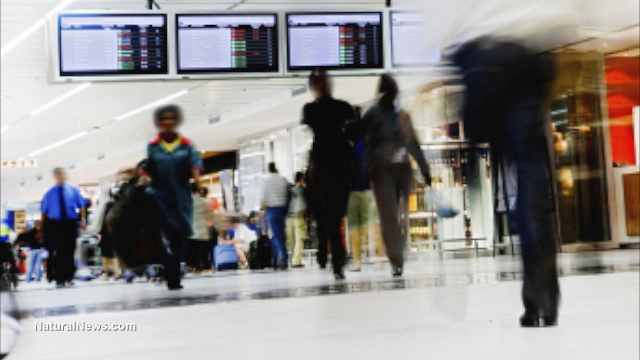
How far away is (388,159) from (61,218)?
5.90 metres

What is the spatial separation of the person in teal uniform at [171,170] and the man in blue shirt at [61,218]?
4.57m

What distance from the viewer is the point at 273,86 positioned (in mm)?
19375

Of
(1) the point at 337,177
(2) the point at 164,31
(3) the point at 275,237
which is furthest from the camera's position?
(3) the point at 275,237

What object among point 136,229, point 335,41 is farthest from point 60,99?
point 136,229

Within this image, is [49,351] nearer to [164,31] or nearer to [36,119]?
[164,31]

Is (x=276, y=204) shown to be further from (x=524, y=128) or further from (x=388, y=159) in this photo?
(x=524, y=128)

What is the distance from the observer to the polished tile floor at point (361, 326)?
291 cm

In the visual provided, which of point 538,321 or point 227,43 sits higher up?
point 227,43

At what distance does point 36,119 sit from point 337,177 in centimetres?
1804

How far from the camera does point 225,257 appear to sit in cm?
1598

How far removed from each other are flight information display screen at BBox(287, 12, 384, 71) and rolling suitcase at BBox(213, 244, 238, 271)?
6.78 meters

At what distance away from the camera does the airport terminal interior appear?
290 centimetres

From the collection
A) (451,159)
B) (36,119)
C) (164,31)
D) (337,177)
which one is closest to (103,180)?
(36,119)

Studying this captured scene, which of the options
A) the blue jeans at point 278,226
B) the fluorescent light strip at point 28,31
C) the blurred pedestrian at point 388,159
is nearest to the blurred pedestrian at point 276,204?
the blue jeans at point 278,226
